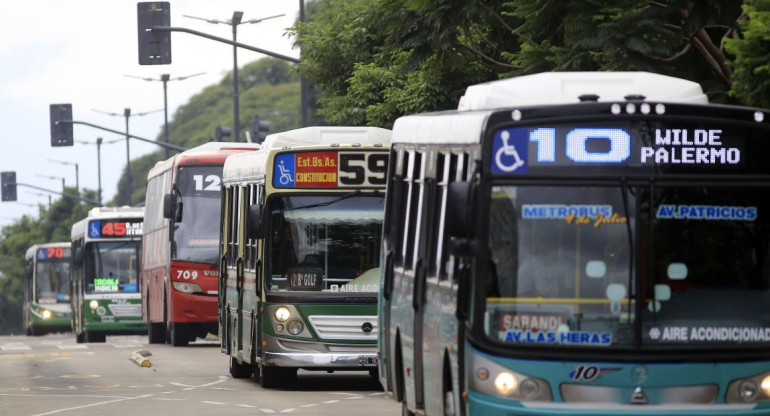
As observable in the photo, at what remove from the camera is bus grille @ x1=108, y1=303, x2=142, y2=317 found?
1766 inches

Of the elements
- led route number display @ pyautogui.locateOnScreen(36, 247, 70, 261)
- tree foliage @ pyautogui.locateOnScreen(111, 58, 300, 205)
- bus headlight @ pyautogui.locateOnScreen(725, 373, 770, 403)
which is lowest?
led route number display @ pyautogui.locateOnScreen(36, 247, 70, 261)

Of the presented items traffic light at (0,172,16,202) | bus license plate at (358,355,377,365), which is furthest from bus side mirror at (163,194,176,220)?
traffic light at (0,172,16,202)

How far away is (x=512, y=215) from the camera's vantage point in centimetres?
1143

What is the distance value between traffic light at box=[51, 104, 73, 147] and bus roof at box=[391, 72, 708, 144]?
39.1 metres

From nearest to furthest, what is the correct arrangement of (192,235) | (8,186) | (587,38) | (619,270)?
(619,270)
(587,38)
(192,235)
(8,186)

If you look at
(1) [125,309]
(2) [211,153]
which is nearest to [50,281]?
(1) [125,309]

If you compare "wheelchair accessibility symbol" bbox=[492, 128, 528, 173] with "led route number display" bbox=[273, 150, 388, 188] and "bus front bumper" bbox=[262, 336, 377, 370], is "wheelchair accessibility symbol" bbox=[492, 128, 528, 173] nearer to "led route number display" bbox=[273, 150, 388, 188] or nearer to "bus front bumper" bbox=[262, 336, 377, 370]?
"led route number display" bbox=[273, 150, 388, 188]

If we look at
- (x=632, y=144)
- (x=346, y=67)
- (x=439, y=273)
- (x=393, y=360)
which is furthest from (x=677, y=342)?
(x=346, y=67)

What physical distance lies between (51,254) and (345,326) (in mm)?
45653

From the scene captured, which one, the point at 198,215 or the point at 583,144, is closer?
the point at 583,144

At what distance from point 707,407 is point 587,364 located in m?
0.75

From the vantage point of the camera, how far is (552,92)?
12.6 meters

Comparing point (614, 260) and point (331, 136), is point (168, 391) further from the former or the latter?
point (614, 260)

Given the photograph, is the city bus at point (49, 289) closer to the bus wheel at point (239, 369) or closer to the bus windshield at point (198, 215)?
the bus windshield at point (198, 215)
